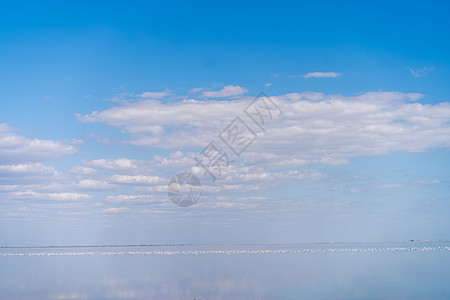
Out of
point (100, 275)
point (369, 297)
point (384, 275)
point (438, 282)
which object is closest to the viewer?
point (369, 297)

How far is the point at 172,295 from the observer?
108ft

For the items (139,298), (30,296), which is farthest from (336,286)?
(30,296)

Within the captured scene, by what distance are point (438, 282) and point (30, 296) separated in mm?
30842

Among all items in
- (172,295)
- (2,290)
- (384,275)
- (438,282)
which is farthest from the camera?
(384,275)

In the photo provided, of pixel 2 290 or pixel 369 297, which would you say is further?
pixel 2 290

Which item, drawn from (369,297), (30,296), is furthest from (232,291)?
(30,296)

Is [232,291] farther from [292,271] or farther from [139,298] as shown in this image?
[292,271]

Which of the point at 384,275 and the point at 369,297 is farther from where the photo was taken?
the point at 384,275

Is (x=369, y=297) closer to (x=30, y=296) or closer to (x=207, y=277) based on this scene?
(x=207, y=277)

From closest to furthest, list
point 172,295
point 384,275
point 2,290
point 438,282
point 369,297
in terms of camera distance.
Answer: point 369,297
point 172,295
point 2,290
point 438,282
point 384,275

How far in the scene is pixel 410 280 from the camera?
131ft

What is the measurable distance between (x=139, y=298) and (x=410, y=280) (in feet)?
73.8

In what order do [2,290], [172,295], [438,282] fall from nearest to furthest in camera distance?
[172,295] → [2,290] → [438,282]

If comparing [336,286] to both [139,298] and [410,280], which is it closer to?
[410,280]
